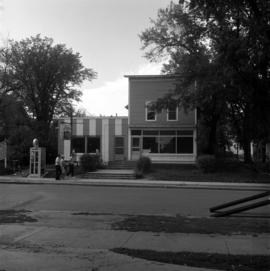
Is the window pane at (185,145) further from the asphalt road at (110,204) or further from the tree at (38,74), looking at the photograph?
the asphalt road at (110,204)

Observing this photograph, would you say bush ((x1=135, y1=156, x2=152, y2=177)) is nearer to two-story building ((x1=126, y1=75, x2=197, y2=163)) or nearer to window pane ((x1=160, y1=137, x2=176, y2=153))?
two-story building ((x1=126, y1=75, x2=197, y2=163))

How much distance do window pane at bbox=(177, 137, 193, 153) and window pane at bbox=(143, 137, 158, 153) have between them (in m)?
1.98

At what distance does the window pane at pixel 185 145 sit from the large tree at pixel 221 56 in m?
2.48

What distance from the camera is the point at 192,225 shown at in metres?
11.2

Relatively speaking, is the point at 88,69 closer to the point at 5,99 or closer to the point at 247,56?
the point at 5,99

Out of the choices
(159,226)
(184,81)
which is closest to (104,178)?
(184,81)

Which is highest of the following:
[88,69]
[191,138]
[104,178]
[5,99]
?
[88,69]

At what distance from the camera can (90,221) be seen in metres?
11.9

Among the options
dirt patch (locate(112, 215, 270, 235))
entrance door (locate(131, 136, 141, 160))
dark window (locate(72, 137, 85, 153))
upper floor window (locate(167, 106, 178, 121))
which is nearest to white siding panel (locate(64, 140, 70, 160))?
dark window (locate(72, 137, 85, 153))

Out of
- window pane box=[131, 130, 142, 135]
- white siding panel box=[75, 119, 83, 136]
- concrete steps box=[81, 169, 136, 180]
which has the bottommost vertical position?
concrete steps box=[81, 169, 136, 180]

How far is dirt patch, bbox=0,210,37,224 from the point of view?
1164 cm

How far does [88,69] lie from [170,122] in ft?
61.6

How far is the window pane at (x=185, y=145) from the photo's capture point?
42344 millimetres

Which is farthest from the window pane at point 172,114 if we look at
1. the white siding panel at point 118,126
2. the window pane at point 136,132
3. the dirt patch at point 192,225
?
the dirt patch at point 192,225
